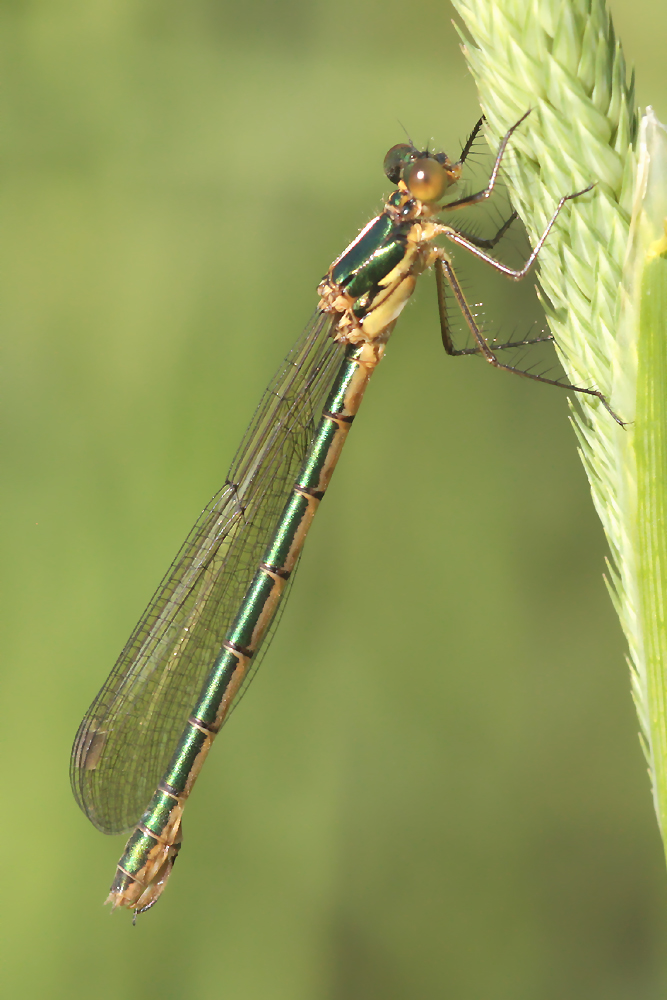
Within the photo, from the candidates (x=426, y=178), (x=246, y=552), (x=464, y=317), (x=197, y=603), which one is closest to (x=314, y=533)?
(x=246, y=552)

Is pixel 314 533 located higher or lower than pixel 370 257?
lower

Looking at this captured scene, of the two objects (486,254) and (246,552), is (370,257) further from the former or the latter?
(246,552)

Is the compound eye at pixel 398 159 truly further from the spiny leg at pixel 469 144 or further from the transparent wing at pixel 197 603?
the transparent wing at pixel 197 603

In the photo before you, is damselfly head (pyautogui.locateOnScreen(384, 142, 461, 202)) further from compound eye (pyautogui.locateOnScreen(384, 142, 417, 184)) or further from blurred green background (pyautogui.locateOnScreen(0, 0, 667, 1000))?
blurred green background (pyautogui.locateOnScreen(0, 0, 667, 1000))

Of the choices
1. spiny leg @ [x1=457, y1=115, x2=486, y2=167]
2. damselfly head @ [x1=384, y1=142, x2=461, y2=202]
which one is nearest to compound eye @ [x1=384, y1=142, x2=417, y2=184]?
damselfly head @ [x1=384, y1=142, x2=461, y2=202]

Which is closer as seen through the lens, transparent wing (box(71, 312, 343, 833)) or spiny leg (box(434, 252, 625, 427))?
spiny leg (box(434, 252, 625, 427))

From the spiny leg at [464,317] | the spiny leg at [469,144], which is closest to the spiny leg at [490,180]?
the spiny leg at [469,144]
